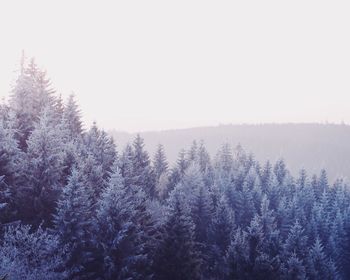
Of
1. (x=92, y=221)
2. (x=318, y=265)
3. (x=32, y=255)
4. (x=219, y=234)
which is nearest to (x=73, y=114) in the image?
(x=219, y=234)

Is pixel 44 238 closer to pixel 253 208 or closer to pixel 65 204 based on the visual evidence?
pixel 65 204

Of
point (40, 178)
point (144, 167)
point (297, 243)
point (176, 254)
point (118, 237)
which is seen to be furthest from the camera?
point (144, 167)

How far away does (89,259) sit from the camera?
30.3 metres

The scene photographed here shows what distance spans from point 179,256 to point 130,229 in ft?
15.4

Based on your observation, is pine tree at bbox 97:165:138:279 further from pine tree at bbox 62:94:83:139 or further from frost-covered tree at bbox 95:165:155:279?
pine tree at bbox 62:94:83:139

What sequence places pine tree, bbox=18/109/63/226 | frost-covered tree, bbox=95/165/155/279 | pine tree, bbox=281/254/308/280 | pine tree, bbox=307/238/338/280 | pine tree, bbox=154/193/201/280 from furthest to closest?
pine tree, bbox=307/238/338/280, pine tree, bbox=281/254/308/280, pine tree, bbox=154/193/201/280, pine tree, bbox=18/109/63/226, frost-covered tree, bbox=95/165/155/279

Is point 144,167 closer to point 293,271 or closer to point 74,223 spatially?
point 293,271

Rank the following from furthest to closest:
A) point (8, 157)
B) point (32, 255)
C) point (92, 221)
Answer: point (92, 221), point (8, 157), point (32, 255)

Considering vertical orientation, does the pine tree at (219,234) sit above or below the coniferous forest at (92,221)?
below

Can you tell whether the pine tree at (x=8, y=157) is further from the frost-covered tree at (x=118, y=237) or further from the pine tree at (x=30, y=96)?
the pine tree at (x=30, y=96)

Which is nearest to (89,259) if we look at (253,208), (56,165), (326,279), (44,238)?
(44,238)

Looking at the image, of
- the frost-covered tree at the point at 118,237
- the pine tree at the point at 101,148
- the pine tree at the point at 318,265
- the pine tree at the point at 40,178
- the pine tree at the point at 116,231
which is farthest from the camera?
the pine tree at the point at 318,265

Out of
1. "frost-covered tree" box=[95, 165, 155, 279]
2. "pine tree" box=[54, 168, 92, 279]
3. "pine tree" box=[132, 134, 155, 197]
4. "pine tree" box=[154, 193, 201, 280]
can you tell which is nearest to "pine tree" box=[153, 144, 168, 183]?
"pine tree" box=[132, 134, 155, 197]

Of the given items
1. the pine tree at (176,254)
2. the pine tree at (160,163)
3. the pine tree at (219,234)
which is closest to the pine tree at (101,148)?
the pine tree at (219,234)
